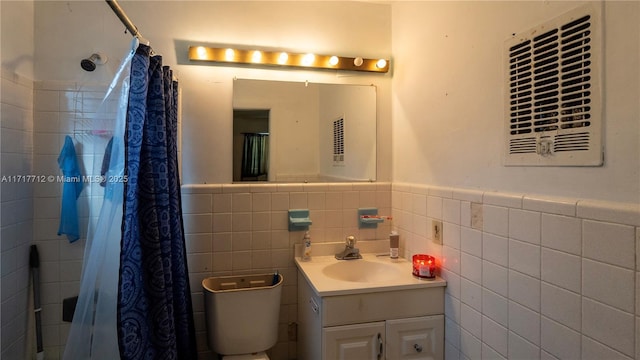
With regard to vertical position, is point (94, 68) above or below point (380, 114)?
above

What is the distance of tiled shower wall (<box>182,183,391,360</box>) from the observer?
193cm

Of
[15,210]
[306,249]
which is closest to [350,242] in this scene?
[306,249]

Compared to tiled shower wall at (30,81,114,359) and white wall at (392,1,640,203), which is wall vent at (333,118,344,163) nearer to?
white wall at (392,1,640,203)

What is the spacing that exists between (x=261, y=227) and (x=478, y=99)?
1.36 metres

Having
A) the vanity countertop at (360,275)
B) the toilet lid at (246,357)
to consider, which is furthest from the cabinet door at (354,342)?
the toilet lid at (246,357)

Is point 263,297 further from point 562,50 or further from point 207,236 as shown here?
point 562,50

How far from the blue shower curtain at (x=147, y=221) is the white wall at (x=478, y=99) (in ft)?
4.32

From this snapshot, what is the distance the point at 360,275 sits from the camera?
1967 mm

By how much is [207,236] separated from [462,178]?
1430 millimetres

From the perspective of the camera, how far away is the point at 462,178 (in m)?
1.51

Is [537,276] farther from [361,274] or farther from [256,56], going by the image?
[256,56]

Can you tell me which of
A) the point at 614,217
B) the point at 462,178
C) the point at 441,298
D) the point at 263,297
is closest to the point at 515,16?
the point at 462,178

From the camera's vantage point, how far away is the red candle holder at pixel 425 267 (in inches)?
63.9

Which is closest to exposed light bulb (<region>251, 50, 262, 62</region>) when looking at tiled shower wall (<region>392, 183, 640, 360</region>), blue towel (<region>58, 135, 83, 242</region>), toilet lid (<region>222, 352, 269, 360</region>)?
blue towel (<region>58, 135, 83, 242</region>)
